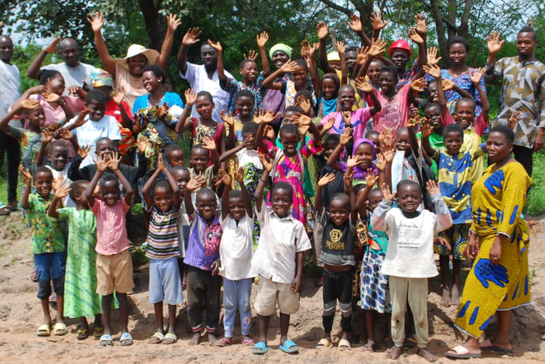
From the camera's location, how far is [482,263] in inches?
204

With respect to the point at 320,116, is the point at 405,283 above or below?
below

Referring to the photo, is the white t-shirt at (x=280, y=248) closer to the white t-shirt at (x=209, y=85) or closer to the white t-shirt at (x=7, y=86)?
the white t-shirt at (x=209, y=85)

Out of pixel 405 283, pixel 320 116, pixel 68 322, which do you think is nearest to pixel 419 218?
pixel 405 283

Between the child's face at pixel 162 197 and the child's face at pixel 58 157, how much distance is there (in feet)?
3.84

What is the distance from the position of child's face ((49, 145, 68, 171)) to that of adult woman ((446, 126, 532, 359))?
13.4 ft

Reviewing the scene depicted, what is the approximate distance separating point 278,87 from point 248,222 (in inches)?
82.4

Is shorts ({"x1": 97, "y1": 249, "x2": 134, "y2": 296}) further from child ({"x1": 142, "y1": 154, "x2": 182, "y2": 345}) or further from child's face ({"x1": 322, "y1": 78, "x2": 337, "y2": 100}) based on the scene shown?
child's face ({"x1": 322, "y1": 78, "x2": 337, "y2": 100})

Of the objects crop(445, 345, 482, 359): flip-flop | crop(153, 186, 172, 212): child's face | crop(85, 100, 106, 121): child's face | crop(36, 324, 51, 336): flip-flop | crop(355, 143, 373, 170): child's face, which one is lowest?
crop(445, 345, 482, 359): flip-flop

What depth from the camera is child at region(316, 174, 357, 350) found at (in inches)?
206

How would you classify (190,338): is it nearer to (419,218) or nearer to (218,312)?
(218,312)

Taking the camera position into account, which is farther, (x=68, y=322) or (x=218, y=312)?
(x=68, y=322)

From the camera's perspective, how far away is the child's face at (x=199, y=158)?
5965 millimetres

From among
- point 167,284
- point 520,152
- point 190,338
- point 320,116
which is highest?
point 320,116

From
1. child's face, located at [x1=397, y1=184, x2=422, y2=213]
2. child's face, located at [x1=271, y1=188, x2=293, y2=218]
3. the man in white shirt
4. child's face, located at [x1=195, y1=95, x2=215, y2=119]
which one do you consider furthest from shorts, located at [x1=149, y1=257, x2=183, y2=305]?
the man in white shirt
